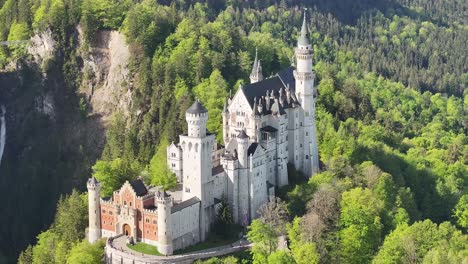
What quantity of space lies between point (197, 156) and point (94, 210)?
13.6 meters

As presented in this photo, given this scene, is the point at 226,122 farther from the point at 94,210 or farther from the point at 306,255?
the point at 306,255

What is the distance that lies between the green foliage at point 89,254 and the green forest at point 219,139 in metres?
0.15

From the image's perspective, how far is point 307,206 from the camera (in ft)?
333

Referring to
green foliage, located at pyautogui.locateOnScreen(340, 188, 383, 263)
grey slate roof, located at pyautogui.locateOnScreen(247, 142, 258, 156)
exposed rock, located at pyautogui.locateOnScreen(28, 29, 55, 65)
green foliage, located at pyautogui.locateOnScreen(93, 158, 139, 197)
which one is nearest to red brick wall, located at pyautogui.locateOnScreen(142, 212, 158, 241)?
grey slate roof, located at pyautogui.locateOnScreen(247, 142, 258, 156)

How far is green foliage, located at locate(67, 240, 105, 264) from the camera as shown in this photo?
96.0 meters

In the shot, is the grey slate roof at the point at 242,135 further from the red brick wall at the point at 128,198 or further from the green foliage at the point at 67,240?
the green foliage at the point at 67,240

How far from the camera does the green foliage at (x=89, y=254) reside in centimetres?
9600

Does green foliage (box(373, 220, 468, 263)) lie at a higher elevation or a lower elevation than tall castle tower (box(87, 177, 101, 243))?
lower

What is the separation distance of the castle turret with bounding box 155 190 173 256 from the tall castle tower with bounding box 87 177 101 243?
9.55 meters

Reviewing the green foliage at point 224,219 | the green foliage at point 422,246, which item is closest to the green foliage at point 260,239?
the green foliage at point 224,219

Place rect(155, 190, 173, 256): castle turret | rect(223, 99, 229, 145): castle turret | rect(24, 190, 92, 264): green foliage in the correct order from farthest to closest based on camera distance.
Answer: rect(223, 99, 229, 145): castle turret → rect(24, 190, 92, 264): green foliage → rect(155, 190, 173, 256): castle turret

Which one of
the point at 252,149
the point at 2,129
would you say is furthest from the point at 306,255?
the point at 2,129

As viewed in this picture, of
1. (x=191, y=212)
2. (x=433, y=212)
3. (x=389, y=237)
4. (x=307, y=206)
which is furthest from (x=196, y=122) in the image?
(x=433, y=212)

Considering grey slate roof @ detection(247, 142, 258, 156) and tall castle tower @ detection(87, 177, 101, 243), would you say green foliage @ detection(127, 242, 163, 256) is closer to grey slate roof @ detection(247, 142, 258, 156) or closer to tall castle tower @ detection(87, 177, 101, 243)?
tall castle tower @ detection(87, 177, 101, 243)
